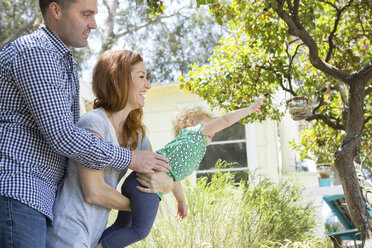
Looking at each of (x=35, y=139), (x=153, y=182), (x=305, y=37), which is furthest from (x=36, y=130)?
(x=305, y=37)

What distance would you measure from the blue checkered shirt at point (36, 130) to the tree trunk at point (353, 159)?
2935mm

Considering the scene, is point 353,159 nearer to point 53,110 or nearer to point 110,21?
point 53,110

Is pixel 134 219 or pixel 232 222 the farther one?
pixel 232 222

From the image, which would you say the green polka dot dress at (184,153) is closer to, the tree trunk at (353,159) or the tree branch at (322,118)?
the tree trunk at (353,159)

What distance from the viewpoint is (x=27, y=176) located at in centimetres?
157

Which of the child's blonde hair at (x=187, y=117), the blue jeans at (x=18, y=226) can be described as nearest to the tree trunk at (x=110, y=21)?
the child's blonde hair at (x=187, y=117)

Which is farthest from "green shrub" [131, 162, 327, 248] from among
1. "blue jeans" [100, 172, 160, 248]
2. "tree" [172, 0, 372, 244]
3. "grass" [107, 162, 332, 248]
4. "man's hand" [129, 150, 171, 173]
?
"man's hand" [129, 150, 171, 173]

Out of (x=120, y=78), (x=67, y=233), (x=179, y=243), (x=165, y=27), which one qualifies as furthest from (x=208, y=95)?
(x=165, y=27)

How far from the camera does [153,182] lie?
6.39 feet

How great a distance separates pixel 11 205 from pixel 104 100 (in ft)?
2.11

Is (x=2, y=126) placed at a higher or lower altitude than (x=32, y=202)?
higher

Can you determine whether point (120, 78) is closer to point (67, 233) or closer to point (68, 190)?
point (68, 190)

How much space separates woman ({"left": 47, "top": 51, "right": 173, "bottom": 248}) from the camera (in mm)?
1726

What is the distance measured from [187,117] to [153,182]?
126cm
